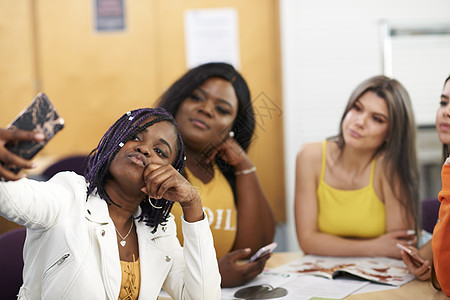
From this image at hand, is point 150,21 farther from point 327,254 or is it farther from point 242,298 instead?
point 242,298

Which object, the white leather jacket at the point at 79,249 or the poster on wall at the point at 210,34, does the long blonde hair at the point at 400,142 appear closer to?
the white leather jacket at the point at 79,249

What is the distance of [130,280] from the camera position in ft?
4.06

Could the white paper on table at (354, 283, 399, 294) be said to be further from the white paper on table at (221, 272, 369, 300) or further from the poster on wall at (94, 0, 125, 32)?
the poster on wall at (94, 0, 125, 32)

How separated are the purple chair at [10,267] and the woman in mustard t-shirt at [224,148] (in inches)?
24.1

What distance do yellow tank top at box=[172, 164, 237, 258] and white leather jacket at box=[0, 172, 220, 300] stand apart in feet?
1.29

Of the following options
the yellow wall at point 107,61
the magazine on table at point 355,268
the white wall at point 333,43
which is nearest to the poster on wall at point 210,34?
the yellow wall at point 107,61

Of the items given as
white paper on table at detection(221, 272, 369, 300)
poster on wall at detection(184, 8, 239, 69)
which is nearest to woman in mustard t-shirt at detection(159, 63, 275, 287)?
white paper on table at detection(221, 272, 369, 300)

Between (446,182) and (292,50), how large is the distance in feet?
8.62

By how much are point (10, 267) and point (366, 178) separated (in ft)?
4.46

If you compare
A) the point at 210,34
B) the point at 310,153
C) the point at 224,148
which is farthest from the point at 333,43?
the point at 224,148

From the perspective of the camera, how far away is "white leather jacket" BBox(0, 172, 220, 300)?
1057 millimetres

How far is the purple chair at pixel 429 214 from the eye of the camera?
217 centimetres

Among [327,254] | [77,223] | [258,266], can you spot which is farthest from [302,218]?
[77,223]

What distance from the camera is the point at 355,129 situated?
198cm
